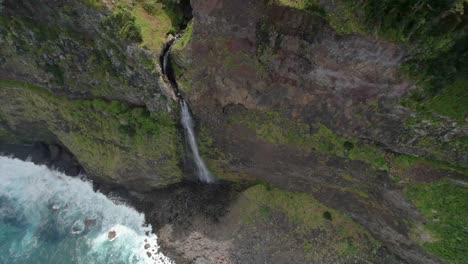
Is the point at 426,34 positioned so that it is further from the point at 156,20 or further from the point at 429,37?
the point at 156,20

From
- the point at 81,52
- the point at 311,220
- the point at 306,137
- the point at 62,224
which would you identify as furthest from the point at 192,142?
the point at 62,224

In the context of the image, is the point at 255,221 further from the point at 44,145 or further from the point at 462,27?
the point at 44,145

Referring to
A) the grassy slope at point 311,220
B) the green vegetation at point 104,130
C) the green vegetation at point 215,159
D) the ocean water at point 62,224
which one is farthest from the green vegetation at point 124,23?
the ocean water at point 62,224

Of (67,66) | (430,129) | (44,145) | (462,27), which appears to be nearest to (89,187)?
(44,145)

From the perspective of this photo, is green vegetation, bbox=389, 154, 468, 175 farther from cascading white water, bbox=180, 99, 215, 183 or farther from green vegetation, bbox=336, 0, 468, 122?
cascading white water, bbox=180, 99, 215, 183

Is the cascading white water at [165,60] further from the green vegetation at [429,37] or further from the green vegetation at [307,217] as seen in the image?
the green vegetation at [307,217]

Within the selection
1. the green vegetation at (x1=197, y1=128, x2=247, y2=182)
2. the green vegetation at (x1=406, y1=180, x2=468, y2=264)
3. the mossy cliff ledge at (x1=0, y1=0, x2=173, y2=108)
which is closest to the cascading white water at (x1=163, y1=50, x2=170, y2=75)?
the mossy cliff ledge at (x1=0, y1=0, x2=173, y2=108)

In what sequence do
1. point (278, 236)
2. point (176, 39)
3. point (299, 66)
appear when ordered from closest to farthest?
point (299, 66) < point (176, 39) < point (278, 236)
